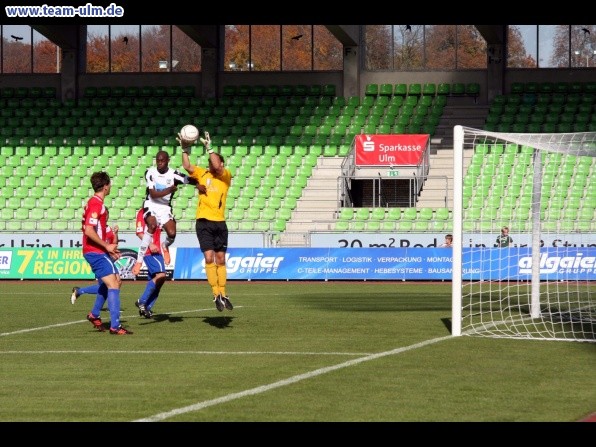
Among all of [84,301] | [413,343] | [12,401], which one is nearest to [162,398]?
[12,401]

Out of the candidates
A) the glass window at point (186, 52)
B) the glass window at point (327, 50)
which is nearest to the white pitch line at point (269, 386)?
the glass window at point (186, 52)

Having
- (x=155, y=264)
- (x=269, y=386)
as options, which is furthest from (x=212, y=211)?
(x=269, y=386)

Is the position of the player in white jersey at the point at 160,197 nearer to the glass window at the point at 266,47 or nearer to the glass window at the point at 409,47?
the glass window at the point at 409,47

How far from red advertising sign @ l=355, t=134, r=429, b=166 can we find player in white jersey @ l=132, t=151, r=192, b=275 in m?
22.8

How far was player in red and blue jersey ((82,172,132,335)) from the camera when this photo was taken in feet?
48.0

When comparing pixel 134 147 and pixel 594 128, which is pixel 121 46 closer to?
pixel 134 147

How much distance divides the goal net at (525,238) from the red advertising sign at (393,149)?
A: 1.89 m

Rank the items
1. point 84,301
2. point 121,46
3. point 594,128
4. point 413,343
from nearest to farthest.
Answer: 1. point 413,343
2. point 84,301
3. point 594,128
4. point 121,46

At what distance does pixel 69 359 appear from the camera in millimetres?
12242

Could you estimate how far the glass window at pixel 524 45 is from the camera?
160ft

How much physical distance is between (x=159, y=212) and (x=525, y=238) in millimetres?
17792

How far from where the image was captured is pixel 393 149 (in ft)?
131

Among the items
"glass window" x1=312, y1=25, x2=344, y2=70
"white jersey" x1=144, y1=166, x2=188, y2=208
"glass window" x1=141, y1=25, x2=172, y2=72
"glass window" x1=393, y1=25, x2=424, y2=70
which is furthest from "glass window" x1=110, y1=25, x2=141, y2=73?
"white jersey" x1=144, y1=166, x2=188, y2=208
